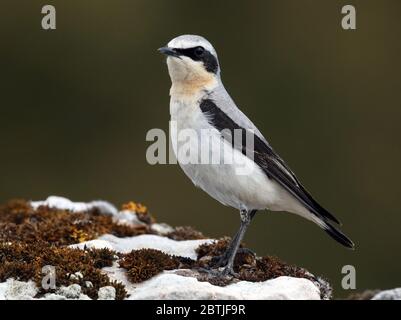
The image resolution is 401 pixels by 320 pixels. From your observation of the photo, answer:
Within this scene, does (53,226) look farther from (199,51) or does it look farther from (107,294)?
(199,51)

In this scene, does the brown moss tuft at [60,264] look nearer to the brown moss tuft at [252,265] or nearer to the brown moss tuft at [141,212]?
the brown moss tuft at [252,265]

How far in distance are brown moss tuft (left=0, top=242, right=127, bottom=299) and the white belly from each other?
148 cm

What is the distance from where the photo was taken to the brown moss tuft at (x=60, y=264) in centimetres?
846

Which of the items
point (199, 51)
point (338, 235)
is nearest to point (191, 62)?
point (199, 51)

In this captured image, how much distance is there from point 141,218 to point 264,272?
3962 millimetres

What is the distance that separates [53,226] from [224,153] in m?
2.91

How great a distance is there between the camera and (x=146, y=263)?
9.12 m

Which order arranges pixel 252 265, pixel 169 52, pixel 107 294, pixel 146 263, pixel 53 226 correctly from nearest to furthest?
1. pixel 107 294
2. pixel 146 263
3. pixel 252 265
4. pixel 169 52
5. pixel 53 226

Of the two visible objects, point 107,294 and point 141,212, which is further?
point 141,212

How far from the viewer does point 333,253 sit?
18.0 m

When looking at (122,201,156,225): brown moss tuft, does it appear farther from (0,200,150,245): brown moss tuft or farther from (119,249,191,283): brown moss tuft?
(119,249,191,283): brown moss tuft

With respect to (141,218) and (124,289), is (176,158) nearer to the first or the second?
(124,289)

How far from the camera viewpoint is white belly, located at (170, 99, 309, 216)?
9586 mm

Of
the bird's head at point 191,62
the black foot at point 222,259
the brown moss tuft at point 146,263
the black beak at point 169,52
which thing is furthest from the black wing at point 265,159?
the brown moss tuft at point 146,263
